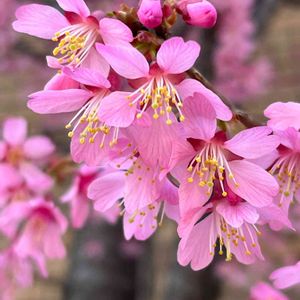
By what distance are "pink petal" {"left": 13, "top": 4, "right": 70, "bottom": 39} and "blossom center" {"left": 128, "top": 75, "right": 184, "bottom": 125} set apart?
14 centimetres

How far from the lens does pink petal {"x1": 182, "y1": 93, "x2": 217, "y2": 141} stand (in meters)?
0.70

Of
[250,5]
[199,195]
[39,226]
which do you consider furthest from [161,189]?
[250,5]

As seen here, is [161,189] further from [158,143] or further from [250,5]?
[250,5]

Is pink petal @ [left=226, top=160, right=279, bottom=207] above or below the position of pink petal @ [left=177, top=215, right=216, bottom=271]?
above

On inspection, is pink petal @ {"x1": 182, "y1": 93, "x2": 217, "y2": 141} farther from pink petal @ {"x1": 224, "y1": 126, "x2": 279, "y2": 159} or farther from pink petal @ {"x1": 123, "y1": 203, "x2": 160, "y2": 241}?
pink petal @ {"x1": 123, "y1": 203, "x2": 160, "y2": 241}

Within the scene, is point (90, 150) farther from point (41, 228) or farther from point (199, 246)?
point (41, 228)

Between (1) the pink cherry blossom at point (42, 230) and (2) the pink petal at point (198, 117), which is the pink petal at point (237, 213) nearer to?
(2) the pink petal at point (198, 117)

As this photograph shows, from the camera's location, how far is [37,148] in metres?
1.51

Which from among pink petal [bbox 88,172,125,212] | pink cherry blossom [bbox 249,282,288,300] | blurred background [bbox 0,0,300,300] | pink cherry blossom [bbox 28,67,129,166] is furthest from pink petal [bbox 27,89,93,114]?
blurred background [bbox 0,0,300,300]

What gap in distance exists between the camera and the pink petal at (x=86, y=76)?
69 cm

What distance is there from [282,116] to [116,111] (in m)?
0.19

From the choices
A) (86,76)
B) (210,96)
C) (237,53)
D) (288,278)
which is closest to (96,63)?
(86,76)

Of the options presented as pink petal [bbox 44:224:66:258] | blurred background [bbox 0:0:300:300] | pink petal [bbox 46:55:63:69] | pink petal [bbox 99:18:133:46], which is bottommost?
blurred background [bbox 0:0:300:300]

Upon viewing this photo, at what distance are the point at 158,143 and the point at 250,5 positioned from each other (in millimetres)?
2390
